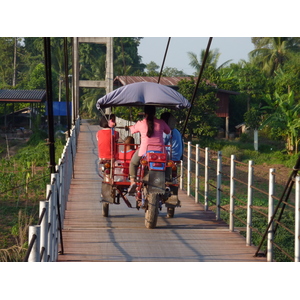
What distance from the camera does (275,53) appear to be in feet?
134

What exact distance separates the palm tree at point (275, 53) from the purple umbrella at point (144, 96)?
111 feet

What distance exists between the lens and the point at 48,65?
18.5ft

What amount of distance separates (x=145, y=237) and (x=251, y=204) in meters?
1.19

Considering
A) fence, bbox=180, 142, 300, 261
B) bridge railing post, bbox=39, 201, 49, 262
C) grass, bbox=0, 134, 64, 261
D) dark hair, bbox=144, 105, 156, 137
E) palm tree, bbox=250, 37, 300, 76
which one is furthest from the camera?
palm tree, bbox=250, 37, 300, 76

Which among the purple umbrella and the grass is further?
the grass

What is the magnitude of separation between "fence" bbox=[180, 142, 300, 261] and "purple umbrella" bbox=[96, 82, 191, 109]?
973 millimetres

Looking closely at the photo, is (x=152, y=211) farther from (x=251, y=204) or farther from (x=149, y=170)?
(x=251, y=204)

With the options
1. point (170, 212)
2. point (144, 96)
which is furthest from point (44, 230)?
point (170, 212)

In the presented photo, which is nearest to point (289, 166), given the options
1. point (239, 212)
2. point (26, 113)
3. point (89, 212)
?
point (239, 212)

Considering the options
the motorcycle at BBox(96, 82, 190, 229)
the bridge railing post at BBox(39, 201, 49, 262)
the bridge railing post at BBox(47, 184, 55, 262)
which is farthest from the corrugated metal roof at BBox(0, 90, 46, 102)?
the bridge railing post at BBox(39, 201, 49, 262)

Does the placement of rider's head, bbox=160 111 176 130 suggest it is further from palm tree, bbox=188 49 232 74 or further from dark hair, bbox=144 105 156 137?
palm tree, bbox=188 49 232 74

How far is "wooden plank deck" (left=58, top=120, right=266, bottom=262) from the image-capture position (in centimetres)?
585

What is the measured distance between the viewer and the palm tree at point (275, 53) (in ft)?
133
